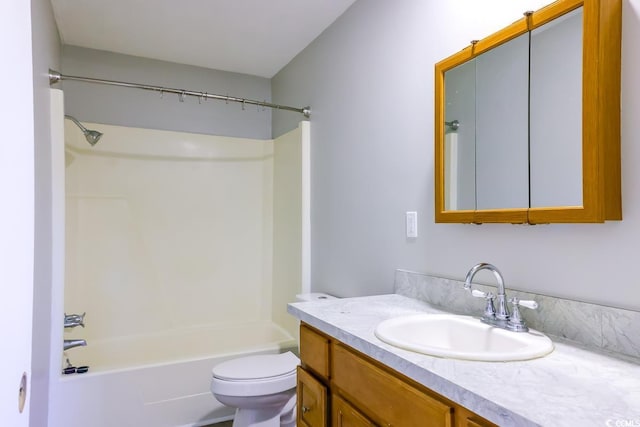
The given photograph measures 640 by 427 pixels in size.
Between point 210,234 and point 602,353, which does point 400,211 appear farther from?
point 210,234

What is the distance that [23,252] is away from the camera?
60 centimetres

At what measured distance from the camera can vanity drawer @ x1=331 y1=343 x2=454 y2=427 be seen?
84cm

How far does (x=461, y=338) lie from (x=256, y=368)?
3.86 feet

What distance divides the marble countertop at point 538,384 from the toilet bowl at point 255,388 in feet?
3.23

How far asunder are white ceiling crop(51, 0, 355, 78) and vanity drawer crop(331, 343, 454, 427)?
1.89 meters

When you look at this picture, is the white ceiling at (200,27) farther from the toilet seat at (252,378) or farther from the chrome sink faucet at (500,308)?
the toilet seat at (252,378)

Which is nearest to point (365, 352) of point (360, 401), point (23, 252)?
point (360, 401)

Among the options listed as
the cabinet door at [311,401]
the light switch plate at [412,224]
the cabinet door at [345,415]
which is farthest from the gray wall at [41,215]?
the light switch plate at [412,224]

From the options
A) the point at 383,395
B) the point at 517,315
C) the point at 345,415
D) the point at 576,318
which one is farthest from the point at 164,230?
the point at 576,318

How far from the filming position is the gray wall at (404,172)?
974mm

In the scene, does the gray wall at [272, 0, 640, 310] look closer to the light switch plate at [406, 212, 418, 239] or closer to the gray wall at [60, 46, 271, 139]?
the light switch plate at [406, 212, 418, 239]

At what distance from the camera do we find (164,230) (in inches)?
117

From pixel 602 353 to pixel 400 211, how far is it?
937mm

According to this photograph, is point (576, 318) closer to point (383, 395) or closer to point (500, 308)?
point (500, 308)
